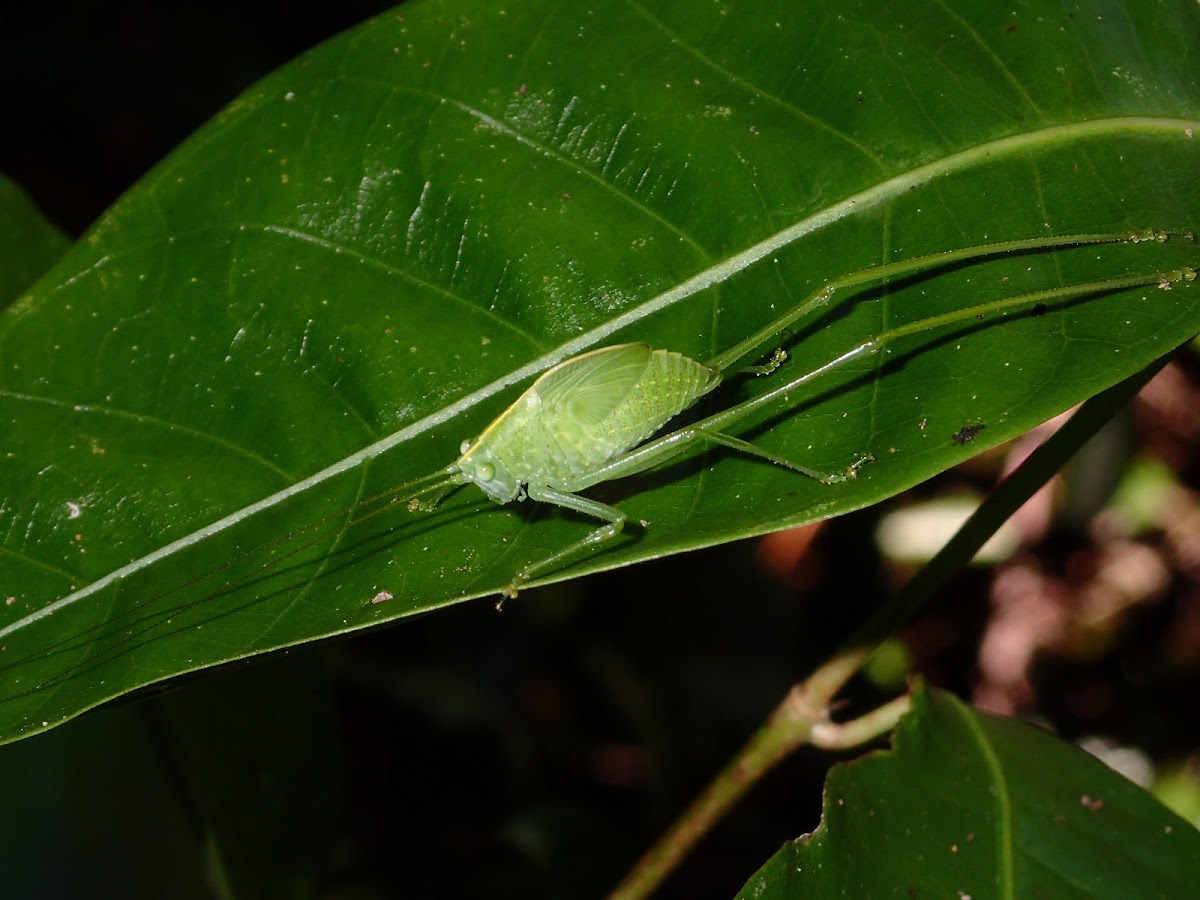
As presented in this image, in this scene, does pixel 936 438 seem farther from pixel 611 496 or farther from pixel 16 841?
pixel 16 841

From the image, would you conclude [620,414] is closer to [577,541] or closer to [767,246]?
[577,541]

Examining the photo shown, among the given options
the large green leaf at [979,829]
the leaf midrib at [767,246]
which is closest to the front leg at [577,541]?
the leaf midrib at [767,246]

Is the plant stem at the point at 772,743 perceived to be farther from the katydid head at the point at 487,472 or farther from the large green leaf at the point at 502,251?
the katydid head at the point at 487,472

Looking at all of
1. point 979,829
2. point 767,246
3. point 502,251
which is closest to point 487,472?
point 502,251

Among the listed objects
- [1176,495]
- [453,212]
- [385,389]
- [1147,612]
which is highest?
[453,212]

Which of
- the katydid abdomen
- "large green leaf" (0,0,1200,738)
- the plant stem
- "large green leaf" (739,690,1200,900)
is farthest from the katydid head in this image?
"large green leaf" (739,690,1200,900)

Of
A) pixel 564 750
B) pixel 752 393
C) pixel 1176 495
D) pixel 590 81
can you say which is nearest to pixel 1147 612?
pixel 1176 495

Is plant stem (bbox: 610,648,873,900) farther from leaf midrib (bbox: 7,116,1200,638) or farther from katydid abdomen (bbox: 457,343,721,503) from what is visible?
leaf midrib (bbox: 7,116,1200,638)
